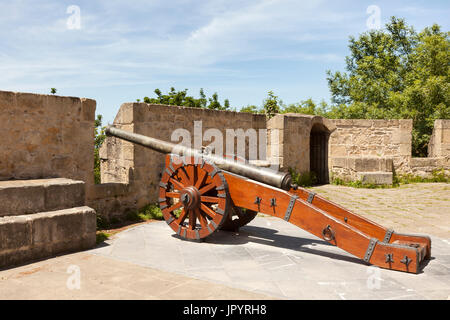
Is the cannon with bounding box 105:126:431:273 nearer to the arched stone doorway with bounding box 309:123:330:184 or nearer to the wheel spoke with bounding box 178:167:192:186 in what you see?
the wheel spoke with bounding box 178:167:192:186

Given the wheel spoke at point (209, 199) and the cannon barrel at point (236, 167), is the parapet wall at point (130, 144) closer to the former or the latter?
the cannon barrel at point (236, 167)

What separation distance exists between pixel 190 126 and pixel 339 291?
4830 millimetres

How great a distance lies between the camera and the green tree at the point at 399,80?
51.7 ft

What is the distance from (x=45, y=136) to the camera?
17.6 feet

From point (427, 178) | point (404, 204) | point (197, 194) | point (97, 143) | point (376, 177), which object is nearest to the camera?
point (197, 194)

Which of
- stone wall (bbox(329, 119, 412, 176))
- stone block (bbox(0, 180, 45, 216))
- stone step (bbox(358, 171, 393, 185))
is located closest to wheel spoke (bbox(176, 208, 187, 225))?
stone block (bbox(0, 180, 45, 216))

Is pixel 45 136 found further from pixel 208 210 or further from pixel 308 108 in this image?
pixel 308 108

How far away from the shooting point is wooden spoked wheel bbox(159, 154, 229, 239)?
4.73 metres

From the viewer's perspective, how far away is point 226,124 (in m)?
8.45

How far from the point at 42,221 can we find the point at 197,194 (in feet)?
5.69

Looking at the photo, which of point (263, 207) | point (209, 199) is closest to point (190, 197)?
point (209, 199)

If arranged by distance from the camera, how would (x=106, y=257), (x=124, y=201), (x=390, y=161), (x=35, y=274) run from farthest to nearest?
(x=390, y=161) → (x=124, y=201) → (x=106, y=257) → (x=35, y=274)
